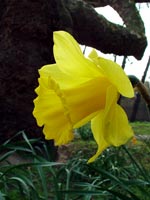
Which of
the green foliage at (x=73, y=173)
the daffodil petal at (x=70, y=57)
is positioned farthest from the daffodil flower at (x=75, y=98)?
the green foliage at (x=73, y=173)

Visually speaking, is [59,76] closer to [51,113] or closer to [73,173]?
[51,113]

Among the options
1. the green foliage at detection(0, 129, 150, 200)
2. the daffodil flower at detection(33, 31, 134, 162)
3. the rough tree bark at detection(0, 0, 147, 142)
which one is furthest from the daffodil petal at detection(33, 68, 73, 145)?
the rough tree bark at detection(0, 0, 147, 142)

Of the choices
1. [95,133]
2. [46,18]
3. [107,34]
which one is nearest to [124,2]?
[107,34]

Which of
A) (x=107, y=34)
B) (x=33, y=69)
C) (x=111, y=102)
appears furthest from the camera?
(x=107, y=34)

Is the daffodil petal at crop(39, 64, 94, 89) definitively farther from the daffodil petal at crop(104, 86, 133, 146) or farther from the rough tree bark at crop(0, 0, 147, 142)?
the rough tree bark at crop(0, 0, 147, 142)

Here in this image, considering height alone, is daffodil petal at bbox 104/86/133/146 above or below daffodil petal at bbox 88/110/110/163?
above

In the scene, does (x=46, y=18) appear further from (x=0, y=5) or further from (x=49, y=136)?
(x=49, y=136)

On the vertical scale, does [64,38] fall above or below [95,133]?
above
